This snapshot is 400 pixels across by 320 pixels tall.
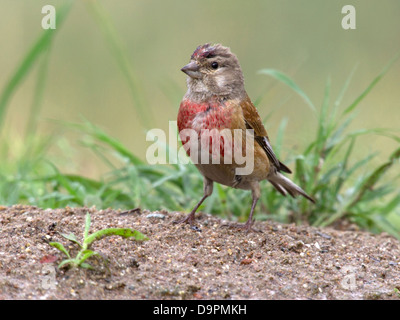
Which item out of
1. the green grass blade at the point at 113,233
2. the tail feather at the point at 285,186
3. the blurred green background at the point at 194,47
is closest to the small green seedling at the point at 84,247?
the green grass blade at the point at 113,233

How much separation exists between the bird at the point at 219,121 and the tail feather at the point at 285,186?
0.49ft

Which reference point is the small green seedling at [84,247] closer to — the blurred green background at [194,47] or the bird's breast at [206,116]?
the bird's breast at [206,116]

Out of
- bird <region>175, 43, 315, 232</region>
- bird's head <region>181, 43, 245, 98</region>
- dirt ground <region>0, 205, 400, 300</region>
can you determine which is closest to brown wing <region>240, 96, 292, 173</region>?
bird <region>175, 43, 315, 232</region>

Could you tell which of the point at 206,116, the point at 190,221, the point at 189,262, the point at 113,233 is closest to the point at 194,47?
the point at 206,116

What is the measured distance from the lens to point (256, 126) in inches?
170

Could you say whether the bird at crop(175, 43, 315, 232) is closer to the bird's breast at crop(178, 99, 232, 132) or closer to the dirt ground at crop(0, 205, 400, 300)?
the bird's breast at crop(178, 99, 232, 132)

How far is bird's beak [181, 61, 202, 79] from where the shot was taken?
423 centimetres

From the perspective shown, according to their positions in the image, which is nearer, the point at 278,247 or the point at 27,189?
the point at 278,247

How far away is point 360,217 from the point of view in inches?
192

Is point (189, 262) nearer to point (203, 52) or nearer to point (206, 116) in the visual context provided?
point (206, 116)

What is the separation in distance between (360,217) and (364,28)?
4.92 m

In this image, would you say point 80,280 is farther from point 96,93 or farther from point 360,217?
point 96,93

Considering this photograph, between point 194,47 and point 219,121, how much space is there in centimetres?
507
